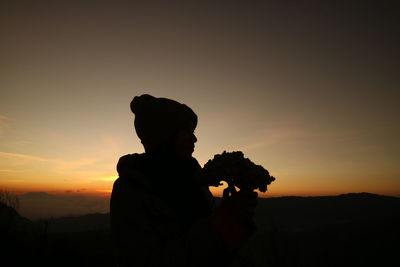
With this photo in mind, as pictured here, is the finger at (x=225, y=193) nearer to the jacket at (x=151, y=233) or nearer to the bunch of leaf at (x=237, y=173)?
the bunch of leaf at (x=237, y=173)

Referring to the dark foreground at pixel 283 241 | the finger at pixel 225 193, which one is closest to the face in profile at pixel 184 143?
the finger at pixel 225 193

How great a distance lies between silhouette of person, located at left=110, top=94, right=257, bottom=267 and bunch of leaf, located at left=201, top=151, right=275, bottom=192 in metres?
0.13

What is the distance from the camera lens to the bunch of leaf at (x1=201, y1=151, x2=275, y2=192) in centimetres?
231

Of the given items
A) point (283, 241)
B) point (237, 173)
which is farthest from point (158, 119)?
point (283, 241)

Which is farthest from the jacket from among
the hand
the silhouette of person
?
the hand

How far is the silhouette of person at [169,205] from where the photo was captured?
1998mm

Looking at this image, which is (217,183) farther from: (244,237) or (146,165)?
(146,165)

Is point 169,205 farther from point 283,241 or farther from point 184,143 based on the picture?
point 283,241

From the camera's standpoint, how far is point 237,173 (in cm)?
234

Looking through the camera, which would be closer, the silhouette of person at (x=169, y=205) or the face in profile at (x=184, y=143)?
the silhouette of person at (x=169, y=205)

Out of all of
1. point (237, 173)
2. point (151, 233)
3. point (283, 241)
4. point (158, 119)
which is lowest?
point (283, 241)

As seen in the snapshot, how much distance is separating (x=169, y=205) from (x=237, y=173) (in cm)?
86

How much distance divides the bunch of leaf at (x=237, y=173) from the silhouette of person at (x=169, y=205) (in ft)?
0.44

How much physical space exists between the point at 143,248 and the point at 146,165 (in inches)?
42.2
